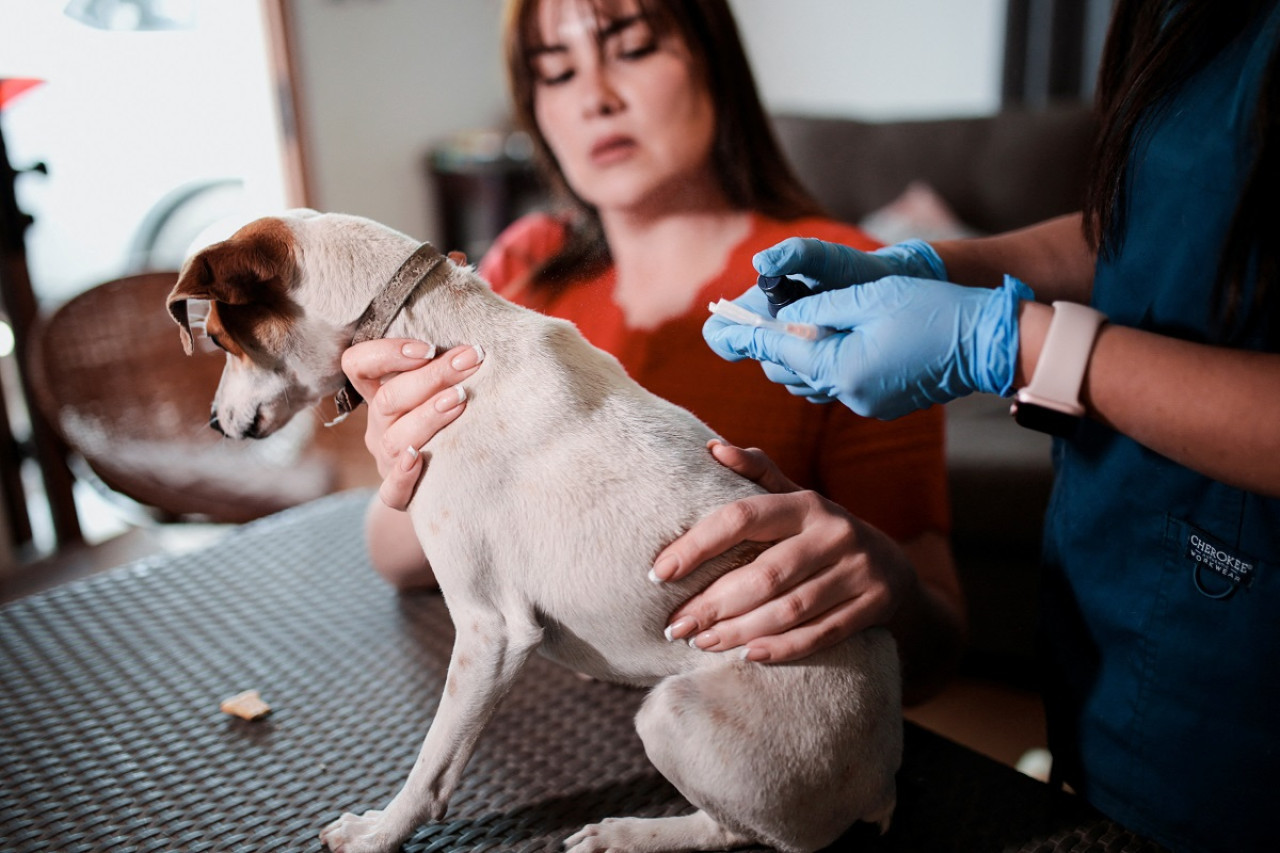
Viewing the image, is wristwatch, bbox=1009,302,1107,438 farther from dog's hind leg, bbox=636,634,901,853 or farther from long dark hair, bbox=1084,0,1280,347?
dog's hind leg, bbox=636,634,901,853

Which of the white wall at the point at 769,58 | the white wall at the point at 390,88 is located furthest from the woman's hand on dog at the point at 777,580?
the white wall at the point at 769,58

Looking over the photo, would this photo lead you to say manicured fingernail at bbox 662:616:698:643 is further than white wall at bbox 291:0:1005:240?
No

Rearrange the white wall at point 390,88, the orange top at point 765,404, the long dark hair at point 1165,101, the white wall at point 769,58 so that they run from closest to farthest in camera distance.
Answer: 1. the long dark hair at point 1165,101
2. the orange top at point 765,404
3. the white wall at point 390,88
4. the white wall at point 769,58

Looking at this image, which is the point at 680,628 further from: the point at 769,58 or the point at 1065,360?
the point at 769,58

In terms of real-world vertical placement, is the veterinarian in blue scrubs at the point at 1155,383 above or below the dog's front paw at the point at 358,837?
above

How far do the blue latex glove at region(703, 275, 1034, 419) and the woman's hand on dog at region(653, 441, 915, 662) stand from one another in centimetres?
12

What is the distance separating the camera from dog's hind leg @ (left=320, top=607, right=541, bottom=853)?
82cm

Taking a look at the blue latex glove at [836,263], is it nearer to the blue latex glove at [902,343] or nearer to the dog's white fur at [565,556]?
the blue latex glove at [902,343]

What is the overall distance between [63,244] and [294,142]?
1.51 ft

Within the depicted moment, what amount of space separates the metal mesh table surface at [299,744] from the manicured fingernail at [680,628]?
0.22 meters

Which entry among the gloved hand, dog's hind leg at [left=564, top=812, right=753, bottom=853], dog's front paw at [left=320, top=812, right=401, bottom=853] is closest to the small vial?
the gloved hand

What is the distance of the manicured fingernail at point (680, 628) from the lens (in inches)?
31.8

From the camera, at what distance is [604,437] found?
0.82m

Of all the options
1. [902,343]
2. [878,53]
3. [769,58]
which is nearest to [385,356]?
[902,343]
